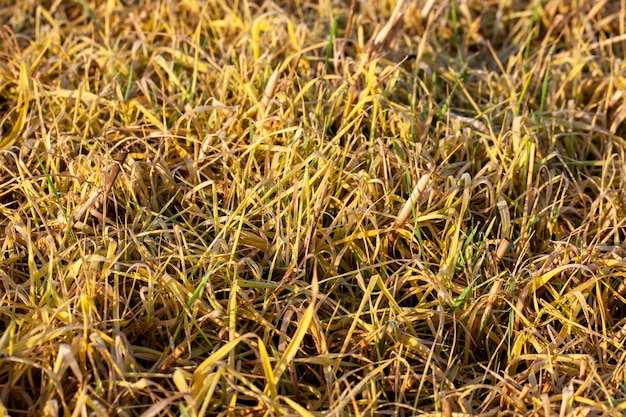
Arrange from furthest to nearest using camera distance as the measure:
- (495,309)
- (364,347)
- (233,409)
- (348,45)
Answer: (348,45)
(495,309)
(364,347)
(233,409)

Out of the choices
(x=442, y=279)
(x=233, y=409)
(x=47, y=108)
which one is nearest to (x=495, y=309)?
(x=442, y=279)

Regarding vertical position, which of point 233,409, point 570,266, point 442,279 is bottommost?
point 233,409

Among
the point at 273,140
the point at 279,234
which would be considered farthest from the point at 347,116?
the point at 279,234

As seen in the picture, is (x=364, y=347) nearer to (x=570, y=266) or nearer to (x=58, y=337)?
(x=570, y=266)

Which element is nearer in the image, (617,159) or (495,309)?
(495,309)

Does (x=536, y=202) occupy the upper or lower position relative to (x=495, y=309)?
upper

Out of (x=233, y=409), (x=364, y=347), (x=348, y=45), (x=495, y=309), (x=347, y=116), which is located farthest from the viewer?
(x=348, y=45)
